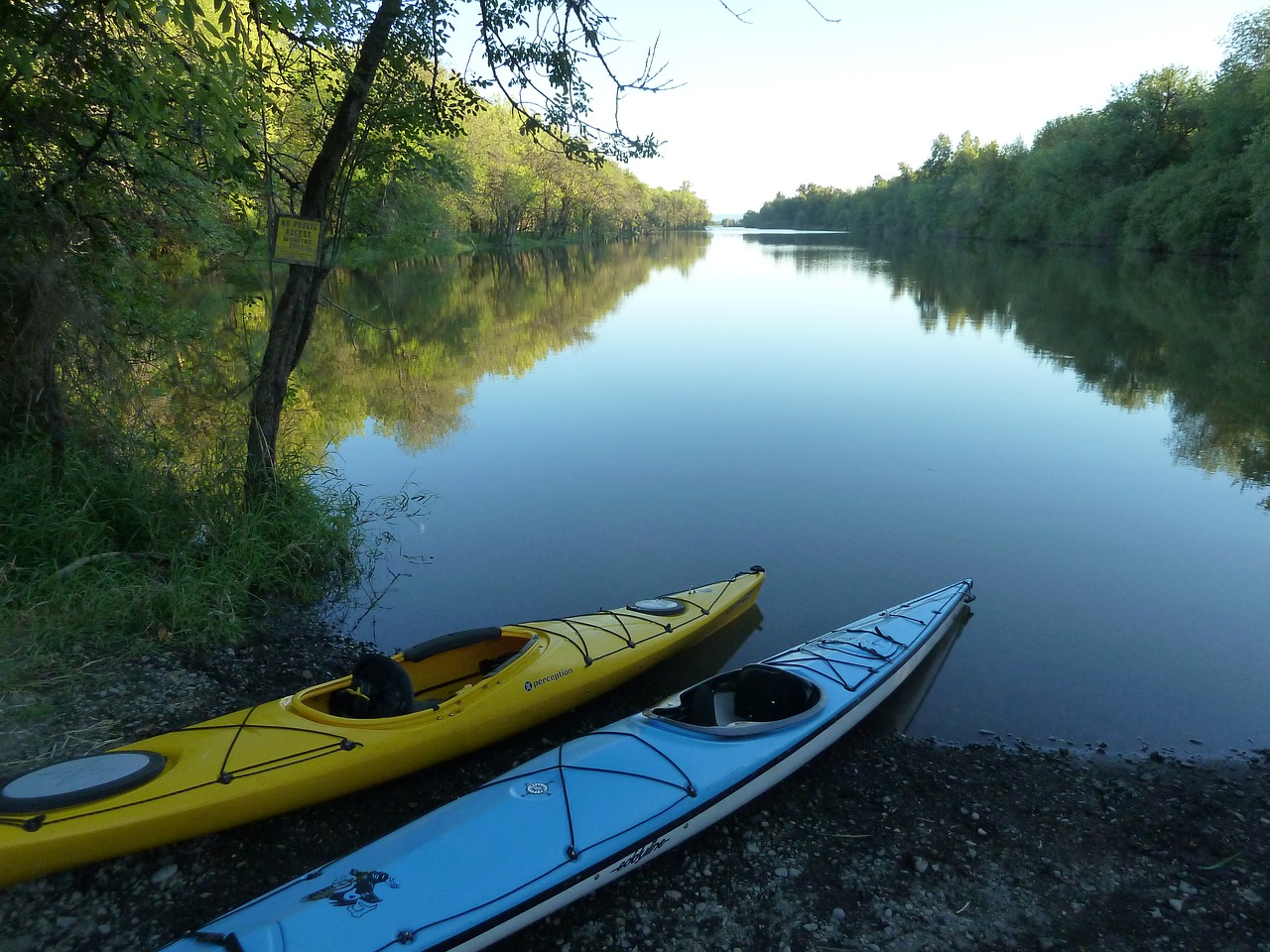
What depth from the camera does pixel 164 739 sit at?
348 cm

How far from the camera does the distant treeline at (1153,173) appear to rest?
2847cm

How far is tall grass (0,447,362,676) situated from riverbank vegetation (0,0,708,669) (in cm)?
2

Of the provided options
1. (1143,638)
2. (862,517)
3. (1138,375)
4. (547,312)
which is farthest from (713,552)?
(547,312)

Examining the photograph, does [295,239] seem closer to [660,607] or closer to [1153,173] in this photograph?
[660,607]

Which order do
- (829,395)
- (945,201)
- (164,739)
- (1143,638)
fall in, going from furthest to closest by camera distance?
1. (945,201)
2. (829,395)
3. (1143,638)
4. (164,739)

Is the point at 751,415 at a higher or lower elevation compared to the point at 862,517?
higher

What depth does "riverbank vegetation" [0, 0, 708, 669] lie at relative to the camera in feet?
14.6

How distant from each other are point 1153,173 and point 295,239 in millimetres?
43489

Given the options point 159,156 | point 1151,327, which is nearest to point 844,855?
point 159,156

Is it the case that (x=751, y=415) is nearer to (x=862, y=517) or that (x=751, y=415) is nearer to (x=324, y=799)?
(x=862, y=517)

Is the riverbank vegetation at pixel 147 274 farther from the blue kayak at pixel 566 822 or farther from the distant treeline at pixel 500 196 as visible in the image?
the blue kayak at pixel 566 822

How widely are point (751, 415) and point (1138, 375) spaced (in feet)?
24.2

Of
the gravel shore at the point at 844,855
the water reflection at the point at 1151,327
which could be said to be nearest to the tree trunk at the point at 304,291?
the gravel shore at the point at 844,855

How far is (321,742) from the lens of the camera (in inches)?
138
